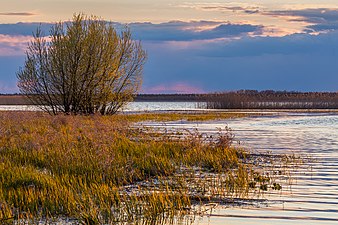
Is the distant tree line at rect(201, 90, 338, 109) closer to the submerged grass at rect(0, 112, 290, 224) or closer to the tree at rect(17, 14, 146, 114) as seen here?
the tree at rect(17, 14, 146, 114)

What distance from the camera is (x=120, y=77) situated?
44.4 meters

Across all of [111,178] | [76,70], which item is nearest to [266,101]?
[76,70]

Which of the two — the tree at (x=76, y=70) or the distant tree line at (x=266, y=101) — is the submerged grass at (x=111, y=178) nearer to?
the tree at (x=76, y=70)

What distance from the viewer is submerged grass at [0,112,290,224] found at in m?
9.59

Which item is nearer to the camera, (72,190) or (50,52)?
(72,190)

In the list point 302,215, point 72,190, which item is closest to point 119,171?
point 72,190

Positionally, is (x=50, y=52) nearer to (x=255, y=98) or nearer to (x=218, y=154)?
(x=218, y=154)

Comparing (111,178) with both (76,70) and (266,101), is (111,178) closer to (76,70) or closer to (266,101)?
(76,70)

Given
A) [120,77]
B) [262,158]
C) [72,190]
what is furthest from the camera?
[120,77]

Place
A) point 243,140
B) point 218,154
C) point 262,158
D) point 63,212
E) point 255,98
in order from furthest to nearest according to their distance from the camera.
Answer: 1. point 255,98
2. point 243,140
3. point 262,158
4. point 218,154
5. point 63,212

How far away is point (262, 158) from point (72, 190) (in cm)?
834

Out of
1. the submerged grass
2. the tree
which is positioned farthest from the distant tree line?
the submerged grass

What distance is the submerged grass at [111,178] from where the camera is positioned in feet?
31.4

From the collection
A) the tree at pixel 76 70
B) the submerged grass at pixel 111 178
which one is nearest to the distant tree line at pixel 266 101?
the tree at pixel 76 70
